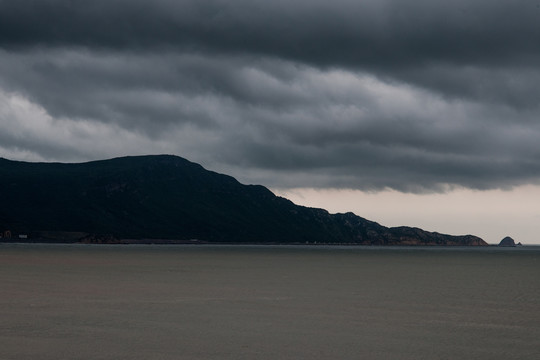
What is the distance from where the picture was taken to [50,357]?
18406 mm

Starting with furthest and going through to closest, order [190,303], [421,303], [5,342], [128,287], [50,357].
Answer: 1. [128,287]
2. [421,303]
3. [190,303]
4. [5,342]
5. [50,357]

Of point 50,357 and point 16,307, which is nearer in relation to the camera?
point 50,357

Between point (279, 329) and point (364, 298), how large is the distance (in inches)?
561

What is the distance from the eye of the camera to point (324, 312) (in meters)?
29.8

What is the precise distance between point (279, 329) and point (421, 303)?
44.6ft

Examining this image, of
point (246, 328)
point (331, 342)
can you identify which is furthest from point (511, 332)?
point (246, 328)

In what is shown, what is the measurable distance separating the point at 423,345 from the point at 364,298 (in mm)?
16241

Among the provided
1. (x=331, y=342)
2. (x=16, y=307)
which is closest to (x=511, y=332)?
(x=331, y=342)

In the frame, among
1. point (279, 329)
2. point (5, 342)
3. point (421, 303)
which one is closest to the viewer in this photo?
point (5, 342)

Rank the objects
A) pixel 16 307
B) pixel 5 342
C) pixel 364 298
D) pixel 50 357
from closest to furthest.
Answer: pixel 50 357 < pixel 5 342 < pixel 16 307 < pixel 364 298

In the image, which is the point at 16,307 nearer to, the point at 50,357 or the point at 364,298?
the point at 50,357

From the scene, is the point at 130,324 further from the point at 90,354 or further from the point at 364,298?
the point at 364,298

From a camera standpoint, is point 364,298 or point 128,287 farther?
point 128,287

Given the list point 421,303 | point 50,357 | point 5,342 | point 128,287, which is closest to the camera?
point 50,357
